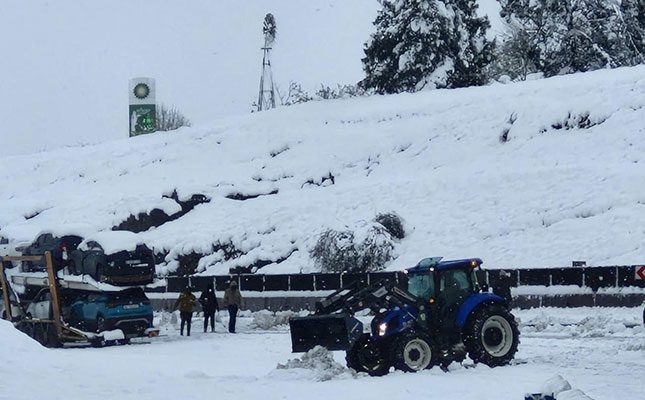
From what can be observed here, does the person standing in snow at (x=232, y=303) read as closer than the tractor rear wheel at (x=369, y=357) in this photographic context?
No

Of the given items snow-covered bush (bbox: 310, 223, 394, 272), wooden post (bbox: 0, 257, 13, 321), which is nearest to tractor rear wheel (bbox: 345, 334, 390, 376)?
wooden post (bbox: 0, 257, 13, 321)

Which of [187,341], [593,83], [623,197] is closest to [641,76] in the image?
[593,83]

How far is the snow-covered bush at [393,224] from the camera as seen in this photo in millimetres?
36438

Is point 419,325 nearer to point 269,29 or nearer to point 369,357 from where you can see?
point 369,357

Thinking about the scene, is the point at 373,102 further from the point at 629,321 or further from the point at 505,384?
the point at 505,384

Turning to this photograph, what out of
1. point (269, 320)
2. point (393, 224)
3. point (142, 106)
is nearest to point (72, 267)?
point (269, 320)

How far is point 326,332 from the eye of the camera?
17.8 m

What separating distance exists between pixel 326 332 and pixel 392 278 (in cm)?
1246

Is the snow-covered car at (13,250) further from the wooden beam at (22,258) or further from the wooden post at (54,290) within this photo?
the wooden post at (54,290)

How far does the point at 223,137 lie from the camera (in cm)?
5100

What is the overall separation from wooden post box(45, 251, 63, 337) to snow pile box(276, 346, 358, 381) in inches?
436

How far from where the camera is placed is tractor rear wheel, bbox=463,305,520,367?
1803 centimetres

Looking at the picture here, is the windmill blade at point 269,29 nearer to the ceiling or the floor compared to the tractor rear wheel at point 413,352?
nearer to the ceiling

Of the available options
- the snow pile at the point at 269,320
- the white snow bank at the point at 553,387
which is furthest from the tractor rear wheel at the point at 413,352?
the snow pile at the point at 269,320
